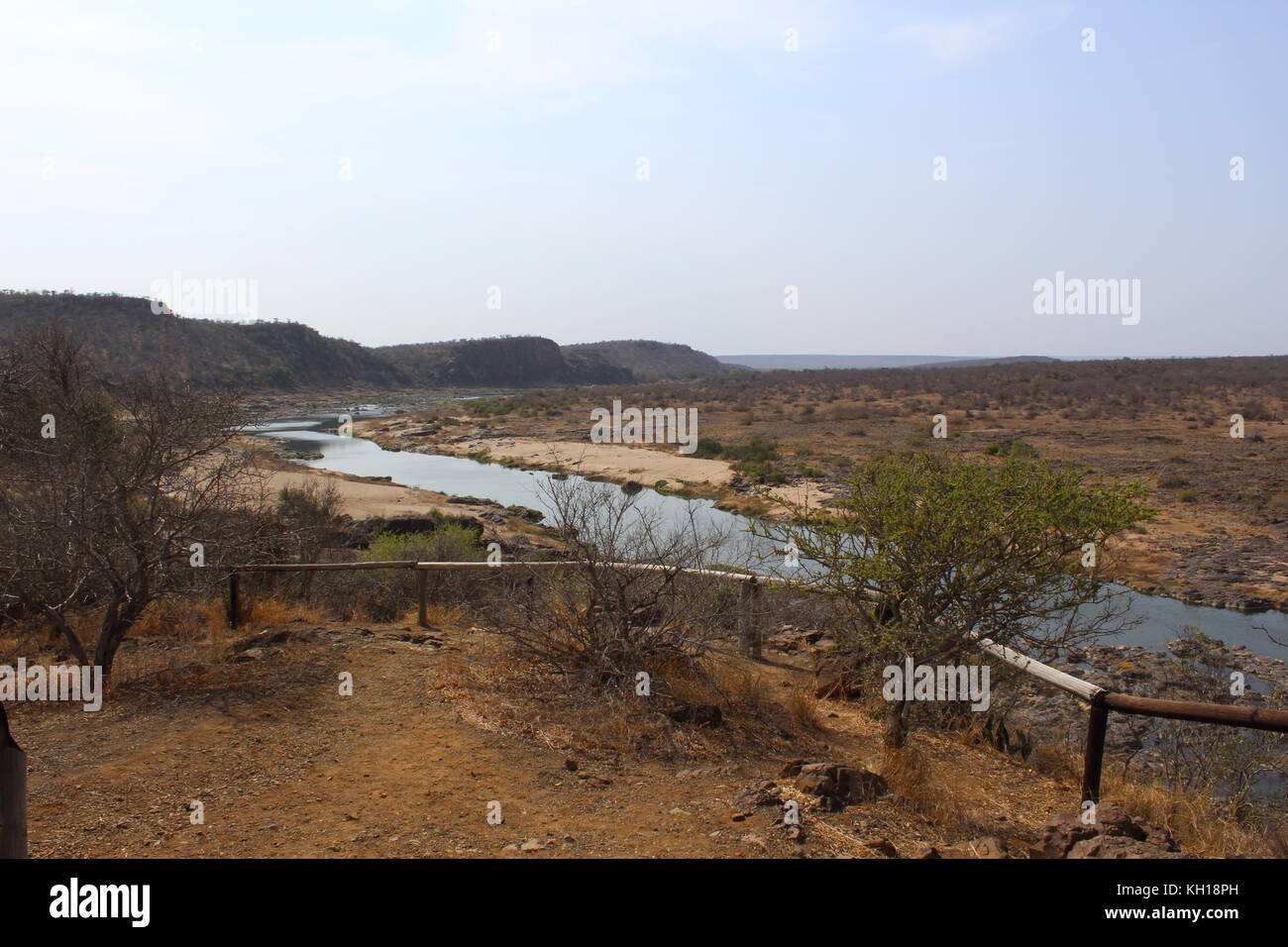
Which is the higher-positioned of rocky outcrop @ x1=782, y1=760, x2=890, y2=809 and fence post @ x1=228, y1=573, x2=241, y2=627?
fence post @ x1=228, y1=573, x2=241, y2=627

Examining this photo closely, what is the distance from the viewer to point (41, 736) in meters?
5.49

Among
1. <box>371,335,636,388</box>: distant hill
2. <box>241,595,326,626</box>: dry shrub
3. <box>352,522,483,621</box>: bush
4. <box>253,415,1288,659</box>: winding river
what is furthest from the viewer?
<box>371,335,636,388</box>: distant hill

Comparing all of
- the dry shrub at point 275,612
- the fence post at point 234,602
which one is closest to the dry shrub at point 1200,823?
the dry shrub at point 275,612

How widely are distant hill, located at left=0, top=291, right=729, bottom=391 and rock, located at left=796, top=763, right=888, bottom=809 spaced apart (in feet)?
121

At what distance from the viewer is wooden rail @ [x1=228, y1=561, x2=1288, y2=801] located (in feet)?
13.2

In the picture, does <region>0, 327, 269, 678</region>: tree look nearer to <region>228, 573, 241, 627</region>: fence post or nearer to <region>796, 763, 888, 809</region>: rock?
<region>228, 573, 241, 627</region>: fence post

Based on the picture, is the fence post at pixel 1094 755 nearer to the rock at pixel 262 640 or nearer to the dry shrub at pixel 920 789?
the dry shrub at pixel 920 789

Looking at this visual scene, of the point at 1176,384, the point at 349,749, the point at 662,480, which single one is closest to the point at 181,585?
the point at 349,749

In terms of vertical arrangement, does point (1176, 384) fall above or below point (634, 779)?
above

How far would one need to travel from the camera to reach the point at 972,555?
5191mm
